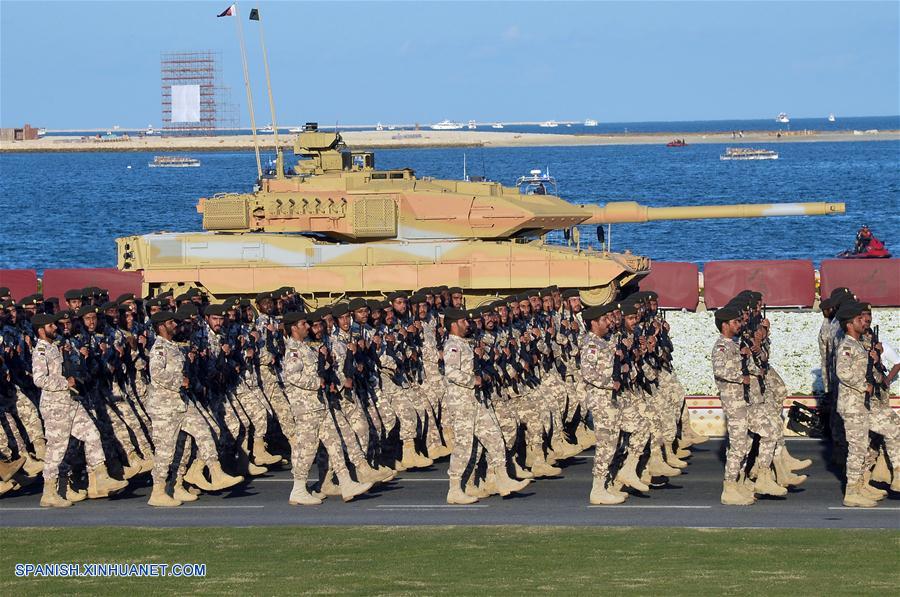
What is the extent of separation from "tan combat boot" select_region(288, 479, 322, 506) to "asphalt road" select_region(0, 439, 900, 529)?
0.33ft

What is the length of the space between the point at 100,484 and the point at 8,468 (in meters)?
1.41

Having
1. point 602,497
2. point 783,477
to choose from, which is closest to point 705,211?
point 783,477

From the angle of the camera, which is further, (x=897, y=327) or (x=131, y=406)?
(x=897, y=327)

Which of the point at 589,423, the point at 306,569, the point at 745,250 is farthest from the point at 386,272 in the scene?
the point at 745,250

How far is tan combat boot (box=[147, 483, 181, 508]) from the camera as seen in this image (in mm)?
16688

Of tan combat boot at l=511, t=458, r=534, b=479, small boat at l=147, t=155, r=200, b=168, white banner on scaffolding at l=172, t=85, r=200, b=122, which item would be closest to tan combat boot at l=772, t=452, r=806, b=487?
tan combat boot at l=511, t=458, r=534, b=479

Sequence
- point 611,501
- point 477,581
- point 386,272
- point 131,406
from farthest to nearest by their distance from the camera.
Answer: point 386,272
point 131,406
point 611,501
point 477,581

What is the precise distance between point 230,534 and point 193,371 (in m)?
2.62

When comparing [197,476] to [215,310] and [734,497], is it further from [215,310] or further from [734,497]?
[734,497]

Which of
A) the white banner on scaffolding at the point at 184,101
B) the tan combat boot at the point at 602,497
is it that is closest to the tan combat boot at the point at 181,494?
the tan combat boot at the point at 602,497

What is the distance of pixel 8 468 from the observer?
57.7 ft

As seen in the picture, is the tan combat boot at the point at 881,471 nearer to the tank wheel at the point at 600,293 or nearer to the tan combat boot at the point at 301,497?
the tan combat boot at the point at 301,497

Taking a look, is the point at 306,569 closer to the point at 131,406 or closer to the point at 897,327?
the point at 131,406

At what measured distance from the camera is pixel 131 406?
1786 cm
